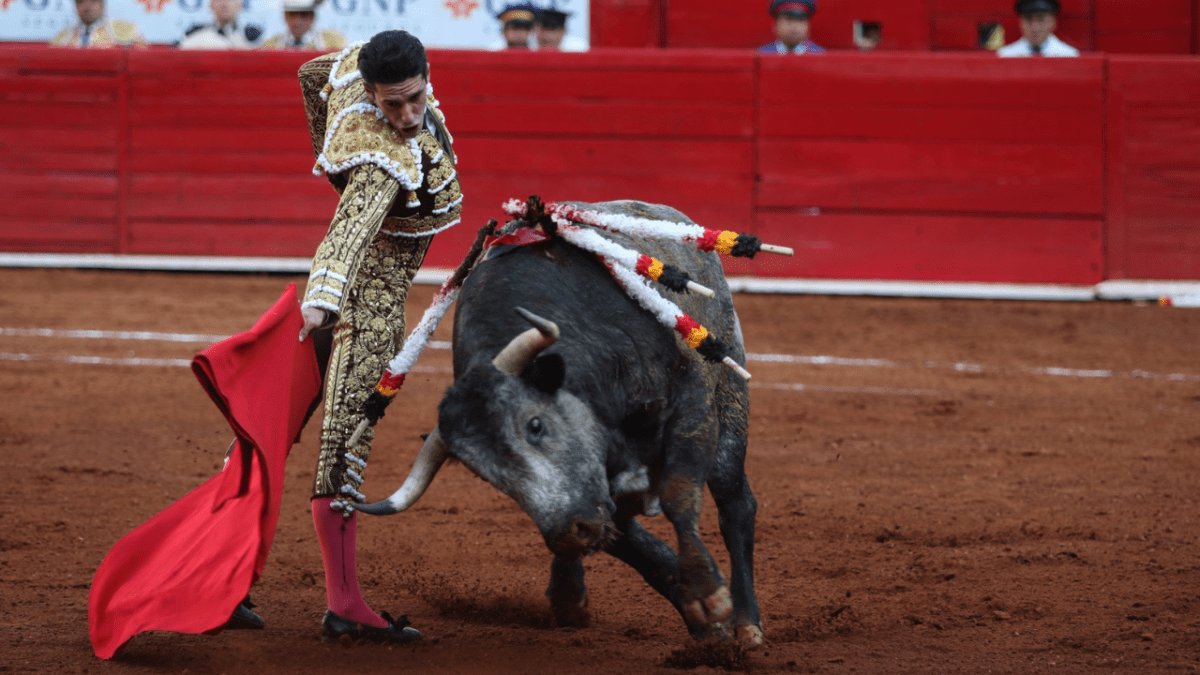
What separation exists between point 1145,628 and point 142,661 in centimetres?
210

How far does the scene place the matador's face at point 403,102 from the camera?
8.55 ft

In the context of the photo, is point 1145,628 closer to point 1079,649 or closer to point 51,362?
point 1079,649

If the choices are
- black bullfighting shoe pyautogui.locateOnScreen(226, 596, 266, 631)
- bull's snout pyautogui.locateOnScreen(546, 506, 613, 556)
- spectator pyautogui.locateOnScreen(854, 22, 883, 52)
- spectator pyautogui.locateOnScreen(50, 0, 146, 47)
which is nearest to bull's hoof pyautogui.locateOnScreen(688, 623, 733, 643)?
bull's snout pyautogui.locateOnScreen(546, 506, 613, 556)

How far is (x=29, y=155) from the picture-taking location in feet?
28.2

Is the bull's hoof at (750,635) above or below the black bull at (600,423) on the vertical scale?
below

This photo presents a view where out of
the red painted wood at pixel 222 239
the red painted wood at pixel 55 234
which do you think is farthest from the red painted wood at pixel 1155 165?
the red painted wood at pixel 55 234

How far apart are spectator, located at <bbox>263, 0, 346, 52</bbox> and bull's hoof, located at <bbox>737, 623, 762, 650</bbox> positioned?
21.1 feet

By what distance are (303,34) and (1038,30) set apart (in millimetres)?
4669

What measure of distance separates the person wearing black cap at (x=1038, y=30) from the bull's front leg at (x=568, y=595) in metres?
6.32

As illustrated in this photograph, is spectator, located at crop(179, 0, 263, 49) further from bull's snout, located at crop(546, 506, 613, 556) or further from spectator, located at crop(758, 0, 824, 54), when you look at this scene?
bull's snout, located at crop(546, 506, 613, 556)

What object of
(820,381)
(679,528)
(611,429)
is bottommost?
(820,381)

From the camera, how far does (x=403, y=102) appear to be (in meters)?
2.63

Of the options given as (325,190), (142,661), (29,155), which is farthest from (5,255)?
(142,661)

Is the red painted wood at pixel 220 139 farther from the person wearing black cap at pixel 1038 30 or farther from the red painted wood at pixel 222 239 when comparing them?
the person wearing black cap at pixel 1038 30
